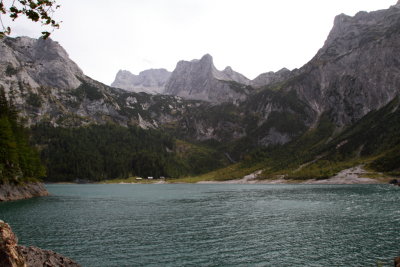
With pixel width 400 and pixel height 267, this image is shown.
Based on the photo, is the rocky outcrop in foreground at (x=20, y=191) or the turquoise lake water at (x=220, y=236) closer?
the turquoise lake water at (x=220, y=236)

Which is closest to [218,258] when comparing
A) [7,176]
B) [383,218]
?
[383,218]

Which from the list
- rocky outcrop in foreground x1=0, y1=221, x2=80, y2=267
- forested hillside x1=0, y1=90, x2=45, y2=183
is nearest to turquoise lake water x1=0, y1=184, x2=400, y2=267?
rocky outcrop in foreground x1=0, y1=221, x2=80, y2=267

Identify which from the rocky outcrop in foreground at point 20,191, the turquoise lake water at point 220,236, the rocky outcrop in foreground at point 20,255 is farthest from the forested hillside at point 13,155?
the rocky outcrop in foreground at point 20,255

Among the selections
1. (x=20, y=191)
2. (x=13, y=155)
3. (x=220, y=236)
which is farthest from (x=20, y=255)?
(x=20, y=191)

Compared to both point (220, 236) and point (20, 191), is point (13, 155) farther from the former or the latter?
point (220, 236)

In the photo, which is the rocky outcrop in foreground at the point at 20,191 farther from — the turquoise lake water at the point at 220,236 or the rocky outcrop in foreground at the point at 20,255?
the rocky outcrop in foreground at the point at 20,255

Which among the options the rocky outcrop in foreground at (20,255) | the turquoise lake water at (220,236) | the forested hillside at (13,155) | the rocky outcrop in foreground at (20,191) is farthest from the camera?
the rocky outcrop in foreground at (20,191)

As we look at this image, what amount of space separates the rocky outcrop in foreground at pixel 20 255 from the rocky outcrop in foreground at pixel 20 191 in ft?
298

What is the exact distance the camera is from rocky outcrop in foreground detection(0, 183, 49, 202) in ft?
339

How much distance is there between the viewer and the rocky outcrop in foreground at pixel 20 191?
10331 cm

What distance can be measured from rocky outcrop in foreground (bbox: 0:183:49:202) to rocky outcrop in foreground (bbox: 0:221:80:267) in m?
90.9

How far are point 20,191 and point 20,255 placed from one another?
107313 millimetres

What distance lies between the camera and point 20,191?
374ft

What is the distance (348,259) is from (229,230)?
2294 centimetres
